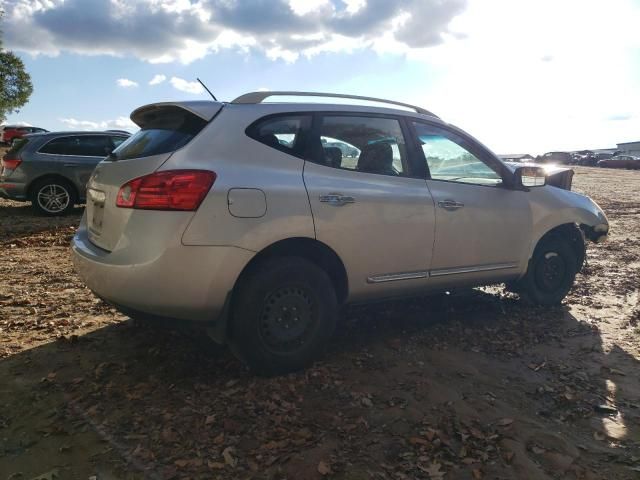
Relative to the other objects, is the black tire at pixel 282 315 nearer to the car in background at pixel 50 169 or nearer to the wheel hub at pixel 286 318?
the wheel hub at pixel 286 318

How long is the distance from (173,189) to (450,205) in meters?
2.22

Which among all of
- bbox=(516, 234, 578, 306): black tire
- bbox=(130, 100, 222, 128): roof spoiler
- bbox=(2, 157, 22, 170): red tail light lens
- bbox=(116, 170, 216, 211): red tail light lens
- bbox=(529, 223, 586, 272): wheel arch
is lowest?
bbox=(516, 234, 578, 306): black tire

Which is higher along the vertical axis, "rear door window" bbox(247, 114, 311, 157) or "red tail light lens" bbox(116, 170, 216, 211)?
"rear door window" bbox(247, 114, 311, 157)

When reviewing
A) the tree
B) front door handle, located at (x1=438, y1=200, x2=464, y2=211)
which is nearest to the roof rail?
front door handle, located at (x1=438, y1=200, x2=464, y2=211)

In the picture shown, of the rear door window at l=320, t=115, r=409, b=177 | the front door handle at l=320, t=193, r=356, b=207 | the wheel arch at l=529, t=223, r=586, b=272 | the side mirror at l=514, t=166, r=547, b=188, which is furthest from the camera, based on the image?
the wheel arch at l=529, t=223, r=586, b=272

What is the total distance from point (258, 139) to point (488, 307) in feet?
10.1

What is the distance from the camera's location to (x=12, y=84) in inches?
1702

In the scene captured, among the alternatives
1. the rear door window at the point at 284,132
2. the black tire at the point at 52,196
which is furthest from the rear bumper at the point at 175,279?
the black tire at the point at 52,196

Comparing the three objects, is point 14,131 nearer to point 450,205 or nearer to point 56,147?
point 56,147

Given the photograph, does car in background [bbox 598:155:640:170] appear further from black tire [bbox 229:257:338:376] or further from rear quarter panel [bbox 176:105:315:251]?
rear quarter panel [bbox 176:105:315:251]

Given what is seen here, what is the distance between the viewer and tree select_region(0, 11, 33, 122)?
41.4 m

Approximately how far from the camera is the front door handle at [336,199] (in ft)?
11.9

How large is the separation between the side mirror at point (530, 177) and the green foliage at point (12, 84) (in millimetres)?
45032

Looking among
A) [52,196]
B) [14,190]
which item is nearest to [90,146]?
[52,196]
